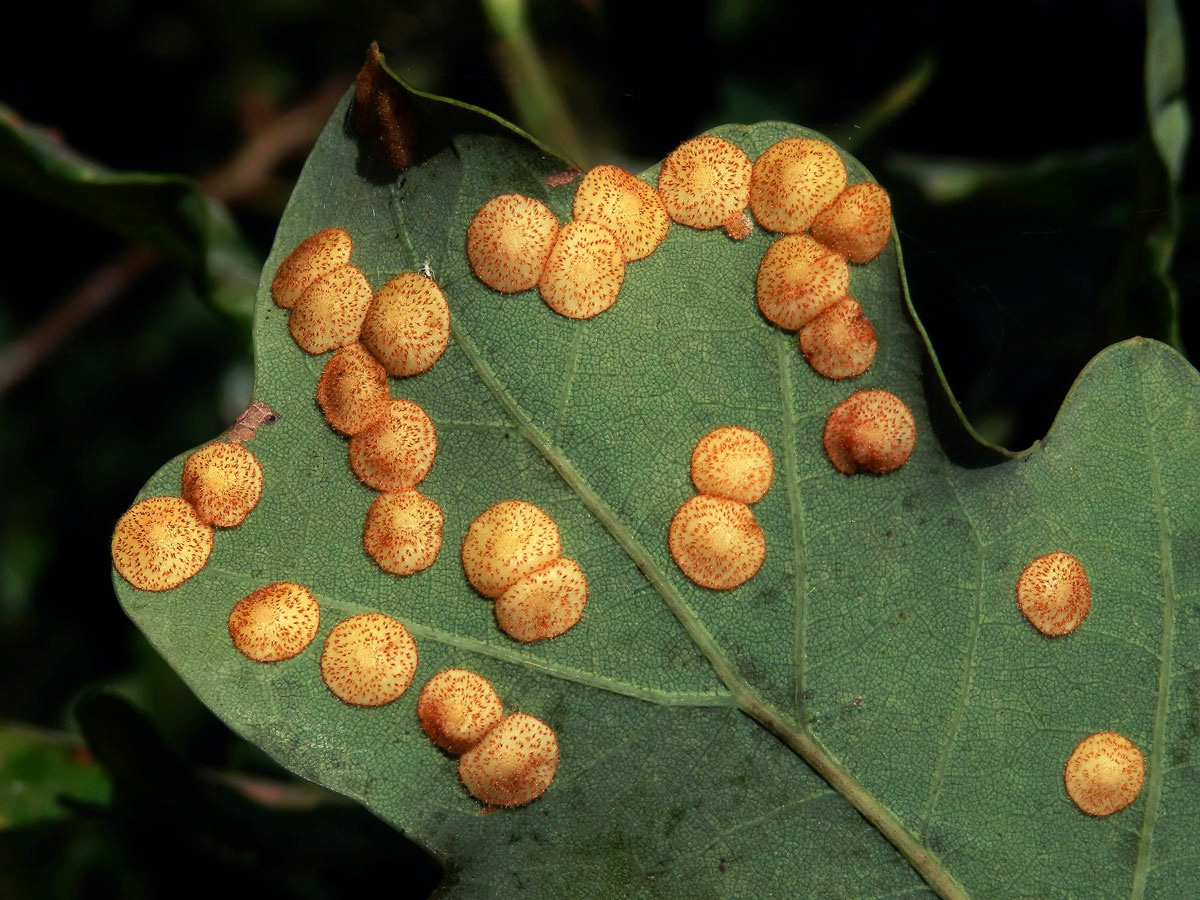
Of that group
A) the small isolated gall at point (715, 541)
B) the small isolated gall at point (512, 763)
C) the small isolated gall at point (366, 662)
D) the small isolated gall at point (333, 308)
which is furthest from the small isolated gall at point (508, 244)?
the small isolated gall at point (512, 763)

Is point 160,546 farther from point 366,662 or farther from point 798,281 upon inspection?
point 798,281

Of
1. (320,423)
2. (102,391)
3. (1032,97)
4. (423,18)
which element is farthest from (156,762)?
(1032,97)

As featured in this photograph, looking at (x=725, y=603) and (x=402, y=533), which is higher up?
(x=402, y=533)

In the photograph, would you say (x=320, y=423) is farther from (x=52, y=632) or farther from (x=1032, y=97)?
(x=52, y=632)

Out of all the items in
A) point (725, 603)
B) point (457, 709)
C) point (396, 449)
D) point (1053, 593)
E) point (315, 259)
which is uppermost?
point (315, 259)

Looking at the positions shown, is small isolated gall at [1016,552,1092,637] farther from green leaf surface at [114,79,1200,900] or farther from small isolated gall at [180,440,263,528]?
small isolated gall at [180,440,263,528]

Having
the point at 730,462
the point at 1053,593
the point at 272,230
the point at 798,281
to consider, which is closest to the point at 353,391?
the point at 730,462

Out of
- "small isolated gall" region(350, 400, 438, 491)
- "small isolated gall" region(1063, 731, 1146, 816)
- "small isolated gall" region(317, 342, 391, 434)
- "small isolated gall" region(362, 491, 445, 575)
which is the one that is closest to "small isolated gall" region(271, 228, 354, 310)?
"small isolated gall" region(317, 342, 391, 434)
